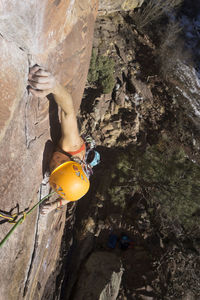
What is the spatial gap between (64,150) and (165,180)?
303 cm

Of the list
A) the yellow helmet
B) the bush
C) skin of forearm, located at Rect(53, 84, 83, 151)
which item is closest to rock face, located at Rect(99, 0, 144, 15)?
the bush

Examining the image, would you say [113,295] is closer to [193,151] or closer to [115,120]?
[115,120]

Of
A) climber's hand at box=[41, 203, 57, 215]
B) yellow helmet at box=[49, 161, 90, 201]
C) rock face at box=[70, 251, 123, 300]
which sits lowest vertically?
rock face at box=[70, 251, 123, 300]

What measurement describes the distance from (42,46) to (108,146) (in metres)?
4.27

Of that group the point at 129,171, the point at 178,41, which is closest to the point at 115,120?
the point at 129,171

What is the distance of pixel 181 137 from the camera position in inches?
294

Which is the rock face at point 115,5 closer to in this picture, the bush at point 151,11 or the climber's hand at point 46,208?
the bush at point 151,11

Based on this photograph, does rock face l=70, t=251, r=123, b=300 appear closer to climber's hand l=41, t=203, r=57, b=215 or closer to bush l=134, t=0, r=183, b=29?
climber's hand l=41, t=203, r=57, b=215

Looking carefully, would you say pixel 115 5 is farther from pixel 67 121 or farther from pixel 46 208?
pixel 46 208

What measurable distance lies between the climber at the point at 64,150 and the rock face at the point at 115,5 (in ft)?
21.0

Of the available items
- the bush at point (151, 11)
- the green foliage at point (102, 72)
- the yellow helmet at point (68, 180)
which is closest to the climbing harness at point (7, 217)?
the yellow helmet at point (68, 180)

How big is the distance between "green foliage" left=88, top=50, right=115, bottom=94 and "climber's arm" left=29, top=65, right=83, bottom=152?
336 cm

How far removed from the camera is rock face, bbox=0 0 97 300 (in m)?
1.73

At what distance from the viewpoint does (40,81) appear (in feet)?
6.13
